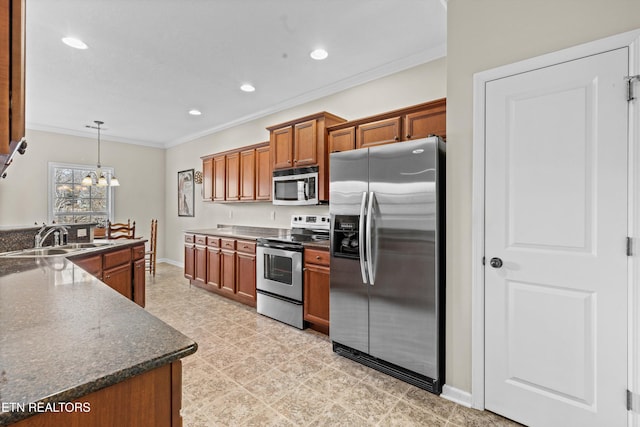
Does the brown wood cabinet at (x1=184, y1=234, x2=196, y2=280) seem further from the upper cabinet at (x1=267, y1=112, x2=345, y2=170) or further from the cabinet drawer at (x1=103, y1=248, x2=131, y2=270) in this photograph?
the upper cabinet at (x1=267, y1=112, x2=345, y2=170)

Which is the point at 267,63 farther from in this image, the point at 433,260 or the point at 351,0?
the point at 433,260

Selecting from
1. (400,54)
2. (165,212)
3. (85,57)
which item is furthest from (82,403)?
(165,212)

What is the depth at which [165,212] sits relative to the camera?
23.0ft

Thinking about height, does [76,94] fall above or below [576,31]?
above

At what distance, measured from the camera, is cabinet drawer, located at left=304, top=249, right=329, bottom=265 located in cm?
294

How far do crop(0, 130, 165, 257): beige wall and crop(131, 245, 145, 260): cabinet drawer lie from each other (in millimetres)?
3290

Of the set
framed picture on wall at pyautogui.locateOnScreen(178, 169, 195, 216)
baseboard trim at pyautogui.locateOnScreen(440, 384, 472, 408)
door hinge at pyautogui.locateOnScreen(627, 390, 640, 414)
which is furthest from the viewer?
framed picture on wall at pyautogui.locateOnScreen(178, 169, 195, 216)

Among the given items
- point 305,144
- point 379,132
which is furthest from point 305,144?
point 379,132

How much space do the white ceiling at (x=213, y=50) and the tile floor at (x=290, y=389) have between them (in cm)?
281

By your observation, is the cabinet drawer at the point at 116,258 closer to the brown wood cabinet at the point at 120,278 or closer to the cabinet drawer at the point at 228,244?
the brown wood cabinet at the point at 120,278

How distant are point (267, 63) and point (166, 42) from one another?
95cm

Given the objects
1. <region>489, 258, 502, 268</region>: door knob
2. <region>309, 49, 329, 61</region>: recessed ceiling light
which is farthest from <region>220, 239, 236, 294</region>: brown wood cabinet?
<region>489, 258, 502, 268</region>: door knob

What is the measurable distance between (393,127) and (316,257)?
58.6 inches

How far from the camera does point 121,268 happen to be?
3139 millimetres
